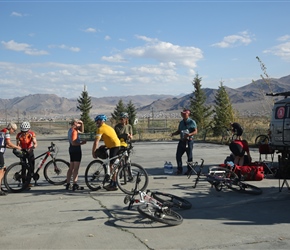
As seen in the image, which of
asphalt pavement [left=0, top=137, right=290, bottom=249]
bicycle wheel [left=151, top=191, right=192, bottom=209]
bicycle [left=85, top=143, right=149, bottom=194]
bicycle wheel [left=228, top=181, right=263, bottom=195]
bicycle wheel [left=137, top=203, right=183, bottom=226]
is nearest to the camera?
asphalt pavement [left=0, top=137, right=290, bottom=249]

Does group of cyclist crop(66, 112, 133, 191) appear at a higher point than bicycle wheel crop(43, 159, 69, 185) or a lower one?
higher

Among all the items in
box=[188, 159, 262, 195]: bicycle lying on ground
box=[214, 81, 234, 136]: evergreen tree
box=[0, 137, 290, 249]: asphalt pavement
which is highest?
box=[214, 81, 234, 136]: evergreen tree

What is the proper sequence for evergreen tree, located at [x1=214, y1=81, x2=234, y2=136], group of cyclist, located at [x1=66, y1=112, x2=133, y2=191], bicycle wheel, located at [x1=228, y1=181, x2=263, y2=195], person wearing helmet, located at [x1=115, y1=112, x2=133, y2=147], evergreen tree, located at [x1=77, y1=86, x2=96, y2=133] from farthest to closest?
evergreen tree, located at [x1=77, y1=86, x2=96, y2=133], evergreen tree, located at [x1=214, y1=81, x2=234, y2=136], person wearing helmet, located at [x1=115, y1=112, x2=133, y2=147], group of cyclist, located at [x1=66, y1=112, x2=133, y2=191], bicycle wheel, located at [x1=228, y1=181, x2=263, y2=195]

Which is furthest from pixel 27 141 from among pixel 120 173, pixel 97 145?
pixel 120 173

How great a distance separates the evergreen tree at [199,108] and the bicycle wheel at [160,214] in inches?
1011

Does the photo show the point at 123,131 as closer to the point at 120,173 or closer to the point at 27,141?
the point at 120,173

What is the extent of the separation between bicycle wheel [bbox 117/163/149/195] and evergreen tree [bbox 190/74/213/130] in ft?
76.6

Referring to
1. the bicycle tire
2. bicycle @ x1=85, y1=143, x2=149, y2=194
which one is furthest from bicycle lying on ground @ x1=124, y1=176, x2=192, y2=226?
the bicycle tire

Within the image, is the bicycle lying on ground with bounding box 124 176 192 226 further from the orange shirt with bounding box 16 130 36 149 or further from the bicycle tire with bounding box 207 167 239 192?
the orange shirt with bounding box 16 130 36 149

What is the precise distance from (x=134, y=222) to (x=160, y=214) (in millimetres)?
454

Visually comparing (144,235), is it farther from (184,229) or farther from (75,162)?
(75,162)

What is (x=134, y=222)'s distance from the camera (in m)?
6.02

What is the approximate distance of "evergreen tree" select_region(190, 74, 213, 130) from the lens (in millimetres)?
31969

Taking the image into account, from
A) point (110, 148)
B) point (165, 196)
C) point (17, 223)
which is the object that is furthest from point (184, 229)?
point (110, 148)
